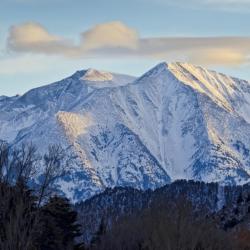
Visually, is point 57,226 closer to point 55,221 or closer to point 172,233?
point 55,221

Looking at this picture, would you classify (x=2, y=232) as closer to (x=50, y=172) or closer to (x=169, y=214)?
(x=50, y=172)

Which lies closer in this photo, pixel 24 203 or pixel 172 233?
pixel 24 203

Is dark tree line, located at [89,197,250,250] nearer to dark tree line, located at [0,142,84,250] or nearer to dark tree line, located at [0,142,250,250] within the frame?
dark tree line, located at [0,142,250,250]

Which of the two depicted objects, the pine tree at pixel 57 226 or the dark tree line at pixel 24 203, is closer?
the dark tree line at pixel 24 203

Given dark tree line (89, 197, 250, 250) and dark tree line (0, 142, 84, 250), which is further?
dark tree line (89, 197, 250, 250)

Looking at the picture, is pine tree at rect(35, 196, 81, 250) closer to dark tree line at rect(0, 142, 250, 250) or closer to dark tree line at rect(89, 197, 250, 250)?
dark tree line at rect(0, 142, 250, 250)

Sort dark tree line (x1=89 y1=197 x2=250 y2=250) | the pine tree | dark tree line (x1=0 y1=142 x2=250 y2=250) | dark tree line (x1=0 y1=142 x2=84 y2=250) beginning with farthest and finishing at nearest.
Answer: dark tree line (x1=89 y1=197 x2=250 y2=250)
the pine tree
dark tree line (x1=0 y1=142 x2=250 y2=250)
dark tree line (x1=0 y1=142 x2=84 y2=250)

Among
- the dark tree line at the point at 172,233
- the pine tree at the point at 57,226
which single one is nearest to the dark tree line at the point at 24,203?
the pine tree at the point at 57,226

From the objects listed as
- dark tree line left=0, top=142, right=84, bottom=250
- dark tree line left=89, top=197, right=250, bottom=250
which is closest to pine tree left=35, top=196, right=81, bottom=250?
dark tree line left=0, top=142, right=84, bottom=250

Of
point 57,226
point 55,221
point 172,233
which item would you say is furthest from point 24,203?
point 172,233

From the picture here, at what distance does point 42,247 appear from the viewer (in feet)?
211

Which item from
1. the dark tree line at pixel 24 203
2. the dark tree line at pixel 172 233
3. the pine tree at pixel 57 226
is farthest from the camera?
the dark tree line at pixel 172 233

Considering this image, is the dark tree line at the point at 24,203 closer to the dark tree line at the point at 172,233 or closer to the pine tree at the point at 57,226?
the pine tree at the point at 57,226

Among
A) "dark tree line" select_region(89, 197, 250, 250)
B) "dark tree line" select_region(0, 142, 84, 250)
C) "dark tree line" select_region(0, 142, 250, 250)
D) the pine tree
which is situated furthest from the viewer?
"dark tree line" select_region(89, 197, 250, 250)
